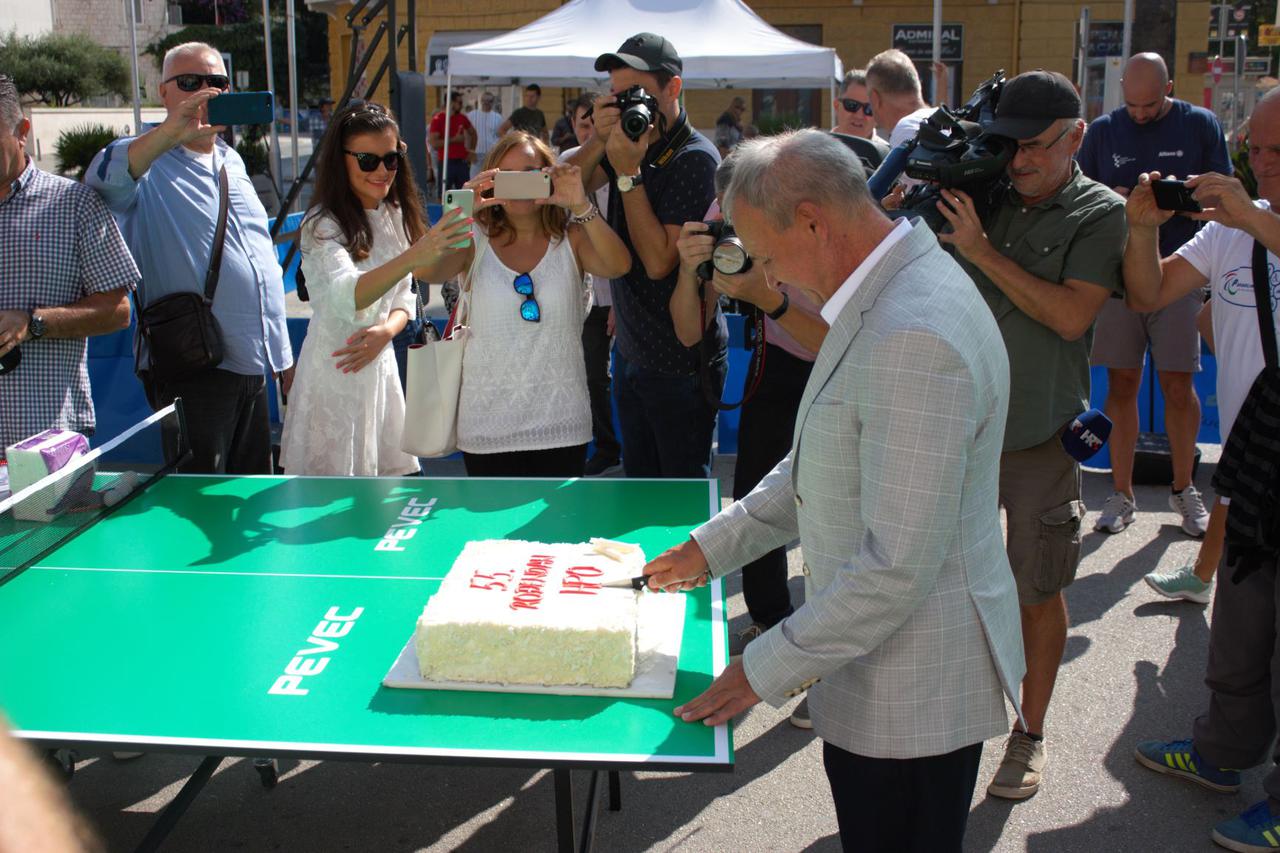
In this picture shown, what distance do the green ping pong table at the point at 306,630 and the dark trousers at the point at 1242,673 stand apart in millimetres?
1497

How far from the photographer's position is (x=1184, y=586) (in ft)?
15.1

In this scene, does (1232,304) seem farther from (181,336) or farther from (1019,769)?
(181,336)

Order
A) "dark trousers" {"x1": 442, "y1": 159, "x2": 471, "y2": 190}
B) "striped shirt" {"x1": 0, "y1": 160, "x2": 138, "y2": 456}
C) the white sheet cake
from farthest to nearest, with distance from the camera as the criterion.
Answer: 1. "dark trousers" {"x1": 442, "y1": 159, "x2": 471, "y2": 190}
2. "striped shirt" {"x1": 0, "y1": 160, "x2": 138, "y2": 456}
3. the white sheet cake

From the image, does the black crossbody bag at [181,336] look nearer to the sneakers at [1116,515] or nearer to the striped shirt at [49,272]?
the striped shirt at [49,272]

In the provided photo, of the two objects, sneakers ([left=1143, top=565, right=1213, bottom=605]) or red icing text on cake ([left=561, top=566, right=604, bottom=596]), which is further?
sneakers ([left=1143, top=565, right=1213, bottom=605])

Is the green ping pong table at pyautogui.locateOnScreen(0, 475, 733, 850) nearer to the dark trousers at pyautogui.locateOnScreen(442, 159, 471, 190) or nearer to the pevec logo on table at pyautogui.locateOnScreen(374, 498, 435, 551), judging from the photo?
the pevec logo on table at pyautogui.locateOnScreen(374, 498, 435, 551)

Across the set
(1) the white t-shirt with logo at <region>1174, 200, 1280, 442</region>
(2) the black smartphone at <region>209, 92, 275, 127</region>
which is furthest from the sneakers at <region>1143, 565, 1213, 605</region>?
(2) the black smartphone at <region>209, 92, 275, 127</region>

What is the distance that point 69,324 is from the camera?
3520 mm

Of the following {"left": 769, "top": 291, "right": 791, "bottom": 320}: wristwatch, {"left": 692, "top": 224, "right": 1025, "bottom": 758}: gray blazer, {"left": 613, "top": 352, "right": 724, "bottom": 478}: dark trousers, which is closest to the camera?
{"left": 692, "top": 224, "right": 1025, "bottom": 758}: gray blazer

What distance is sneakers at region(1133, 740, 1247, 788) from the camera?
338 cm

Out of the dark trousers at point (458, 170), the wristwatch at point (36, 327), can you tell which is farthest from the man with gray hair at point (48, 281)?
the dark trousers at point (458, 170)

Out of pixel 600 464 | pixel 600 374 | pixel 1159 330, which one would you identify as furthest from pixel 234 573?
pixel 1159 330

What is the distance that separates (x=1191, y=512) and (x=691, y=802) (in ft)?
10.6

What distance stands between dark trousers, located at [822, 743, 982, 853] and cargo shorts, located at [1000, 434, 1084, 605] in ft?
3.97
